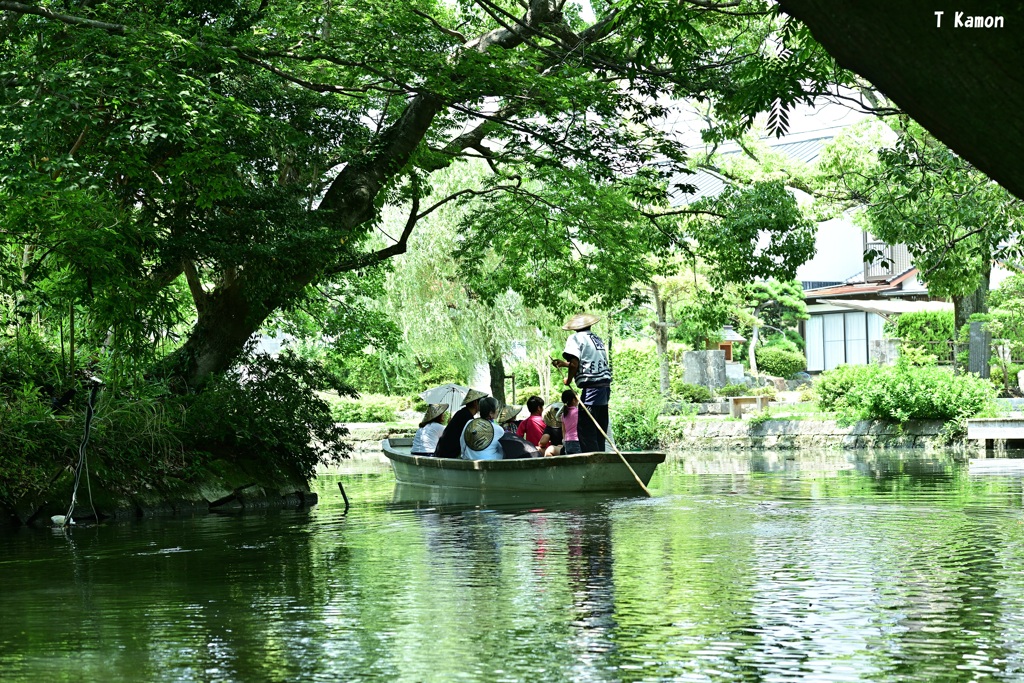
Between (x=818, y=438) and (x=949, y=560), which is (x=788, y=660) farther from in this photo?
(x=818, y=438)

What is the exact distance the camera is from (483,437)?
17578mm

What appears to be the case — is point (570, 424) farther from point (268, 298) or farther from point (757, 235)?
point (757, 235)

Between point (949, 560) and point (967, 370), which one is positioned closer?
point (949, 560)

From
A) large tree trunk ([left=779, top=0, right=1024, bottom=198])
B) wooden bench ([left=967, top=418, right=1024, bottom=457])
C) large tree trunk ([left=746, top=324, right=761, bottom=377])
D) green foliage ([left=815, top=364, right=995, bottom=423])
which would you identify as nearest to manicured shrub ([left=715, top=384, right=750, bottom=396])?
large tree trunk ([left=746, top=324, right=761, bottom=377])

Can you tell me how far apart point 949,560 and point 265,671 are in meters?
5.49

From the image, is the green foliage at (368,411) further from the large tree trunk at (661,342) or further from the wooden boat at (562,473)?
the wooden boat at (562,473)

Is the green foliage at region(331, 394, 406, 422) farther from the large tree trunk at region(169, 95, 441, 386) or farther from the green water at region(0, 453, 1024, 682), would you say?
the green water at region(0, 453, 1024, 682)

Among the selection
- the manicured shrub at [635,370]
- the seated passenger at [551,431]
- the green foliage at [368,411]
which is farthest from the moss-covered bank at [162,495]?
the green foliage at [368,411]

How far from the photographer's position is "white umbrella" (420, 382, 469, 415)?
2244cm

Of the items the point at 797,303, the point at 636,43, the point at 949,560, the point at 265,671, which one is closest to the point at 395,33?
the point at 636,43

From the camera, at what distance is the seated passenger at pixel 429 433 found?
64.8 feet

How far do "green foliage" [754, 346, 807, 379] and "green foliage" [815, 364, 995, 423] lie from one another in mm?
15209

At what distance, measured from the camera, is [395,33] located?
647 inches

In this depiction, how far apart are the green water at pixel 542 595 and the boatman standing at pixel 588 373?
7.45ft
